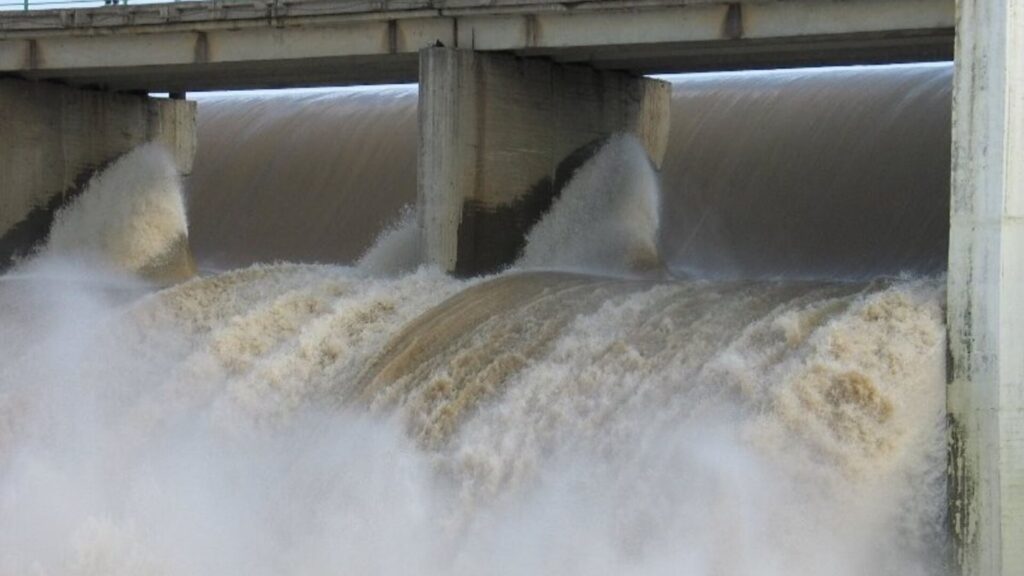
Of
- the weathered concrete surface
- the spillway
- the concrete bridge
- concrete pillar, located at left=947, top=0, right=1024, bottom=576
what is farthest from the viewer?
the spillway

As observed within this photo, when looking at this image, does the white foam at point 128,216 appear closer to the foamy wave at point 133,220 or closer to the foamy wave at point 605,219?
the foamy wave at point 133,220

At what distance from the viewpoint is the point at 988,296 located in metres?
13.8

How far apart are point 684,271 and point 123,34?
8568mm

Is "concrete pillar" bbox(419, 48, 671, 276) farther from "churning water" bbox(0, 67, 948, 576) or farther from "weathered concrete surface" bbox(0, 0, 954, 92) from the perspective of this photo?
"churning water" bbox(0, 67, 948, 576)

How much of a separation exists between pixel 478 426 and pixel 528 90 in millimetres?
8097

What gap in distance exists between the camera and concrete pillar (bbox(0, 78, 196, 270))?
27.4 metres

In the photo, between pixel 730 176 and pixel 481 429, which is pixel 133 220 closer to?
pixel 730 176

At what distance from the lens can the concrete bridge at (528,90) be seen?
13.8m

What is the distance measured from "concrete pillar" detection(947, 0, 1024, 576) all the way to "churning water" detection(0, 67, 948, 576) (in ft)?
0.83

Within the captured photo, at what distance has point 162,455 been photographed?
18.4m

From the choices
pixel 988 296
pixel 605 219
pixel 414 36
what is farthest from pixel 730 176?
pixel 988 296

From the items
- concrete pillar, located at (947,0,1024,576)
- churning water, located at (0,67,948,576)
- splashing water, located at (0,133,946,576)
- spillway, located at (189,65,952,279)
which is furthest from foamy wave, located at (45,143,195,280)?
concrete pillar, located at (947,0,1024,576)

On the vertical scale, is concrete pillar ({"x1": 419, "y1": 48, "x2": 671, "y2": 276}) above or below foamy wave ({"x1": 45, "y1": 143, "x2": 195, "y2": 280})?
above

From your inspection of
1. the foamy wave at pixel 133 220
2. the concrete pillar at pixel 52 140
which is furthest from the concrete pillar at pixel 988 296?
the concrete pillar at pixel 52 140
